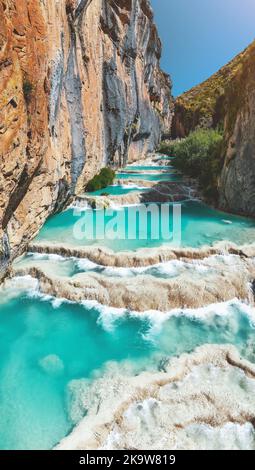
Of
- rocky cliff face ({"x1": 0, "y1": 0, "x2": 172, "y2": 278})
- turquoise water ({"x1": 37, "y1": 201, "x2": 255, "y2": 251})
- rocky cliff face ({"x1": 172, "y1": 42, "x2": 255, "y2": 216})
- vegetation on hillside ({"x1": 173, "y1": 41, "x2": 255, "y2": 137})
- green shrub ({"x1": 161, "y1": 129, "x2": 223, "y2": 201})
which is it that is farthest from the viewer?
green shrub ({"x1": 161, "y1": 129, "x2": 223, "y2": 201})

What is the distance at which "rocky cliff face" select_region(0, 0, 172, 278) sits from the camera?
10273 millimetres

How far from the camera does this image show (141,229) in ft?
59.4

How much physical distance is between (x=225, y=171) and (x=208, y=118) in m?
46.2

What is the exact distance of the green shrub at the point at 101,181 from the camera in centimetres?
2797

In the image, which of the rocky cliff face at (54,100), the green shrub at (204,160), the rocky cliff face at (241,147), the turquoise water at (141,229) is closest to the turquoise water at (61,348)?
the rocky cliff face at (54,100)

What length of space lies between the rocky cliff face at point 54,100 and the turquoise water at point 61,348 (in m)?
3.19

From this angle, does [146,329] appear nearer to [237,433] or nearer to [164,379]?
[164,379]

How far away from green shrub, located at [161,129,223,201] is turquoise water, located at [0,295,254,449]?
15.5 metres

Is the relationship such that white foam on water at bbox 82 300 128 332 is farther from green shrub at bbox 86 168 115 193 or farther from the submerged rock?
green shrub at bbox 86 168 115 193

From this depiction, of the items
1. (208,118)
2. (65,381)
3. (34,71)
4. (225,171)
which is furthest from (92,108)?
(208,118)

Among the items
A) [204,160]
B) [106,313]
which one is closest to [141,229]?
[106,313]

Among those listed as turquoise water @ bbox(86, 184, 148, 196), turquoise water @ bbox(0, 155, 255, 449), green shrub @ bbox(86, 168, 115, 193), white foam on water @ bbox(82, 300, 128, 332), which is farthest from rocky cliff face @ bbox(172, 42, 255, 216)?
white foam on water @ bbox(82, 300, 128, 332)

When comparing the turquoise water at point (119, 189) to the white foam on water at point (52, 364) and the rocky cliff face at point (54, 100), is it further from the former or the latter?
the white foam on water at point (52, 364)
